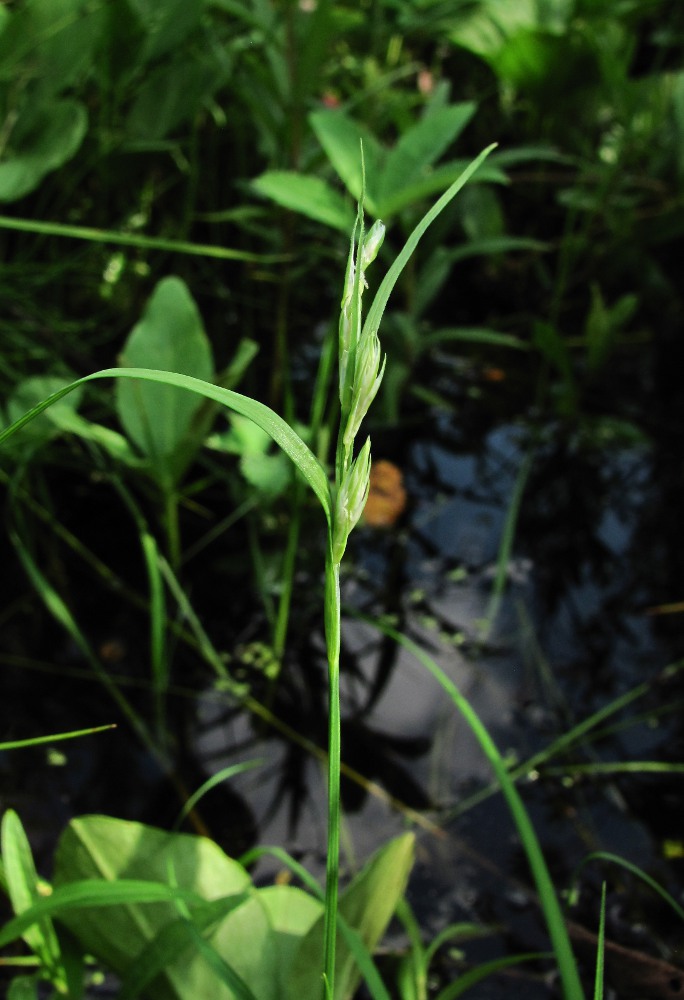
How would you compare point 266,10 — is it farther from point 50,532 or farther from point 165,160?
point 50,532

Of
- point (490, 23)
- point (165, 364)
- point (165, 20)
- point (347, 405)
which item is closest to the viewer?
point (347, 405)

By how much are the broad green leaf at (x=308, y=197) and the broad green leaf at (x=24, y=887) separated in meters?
0.64

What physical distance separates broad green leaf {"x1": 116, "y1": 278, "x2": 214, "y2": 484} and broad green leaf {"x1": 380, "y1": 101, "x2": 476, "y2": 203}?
0.26 m

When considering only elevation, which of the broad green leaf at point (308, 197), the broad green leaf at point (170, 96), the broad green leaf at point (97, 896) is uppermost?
the broad green leaf at point (170, 96)

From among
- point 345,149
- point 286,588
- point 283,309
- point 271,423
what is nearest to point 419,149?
point 345,149

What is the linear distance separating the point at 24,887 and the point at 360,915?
236mm

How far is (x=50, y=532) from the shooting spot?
1169 millimetres

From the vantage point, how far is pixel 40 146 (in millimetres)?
1134

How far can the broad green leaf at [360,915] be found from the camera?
0.65 m

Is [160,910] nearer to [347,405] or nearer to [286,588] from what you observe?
[286,588]

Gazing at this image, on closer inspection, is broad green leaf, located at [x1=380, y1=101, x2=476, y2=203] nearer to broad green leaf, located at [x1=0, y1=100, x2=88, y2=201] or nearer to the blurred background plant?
the blurred background plant

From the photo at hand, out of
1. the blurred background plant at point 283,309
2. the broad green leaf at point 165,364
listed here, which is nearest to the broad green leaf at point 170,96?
the blurred background plant at point 283,309

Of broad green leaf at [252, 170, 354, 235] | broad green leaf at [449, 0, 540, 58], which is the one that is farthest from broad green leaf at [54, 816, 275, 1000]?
broad green leaf at [449, 0, 540, 58]

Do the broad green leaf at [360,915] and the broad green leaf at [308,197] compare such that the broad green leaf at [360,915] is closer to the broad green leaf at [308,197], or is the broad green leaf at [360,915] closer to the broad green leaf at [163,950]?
the broad green leaf at [163,950]
